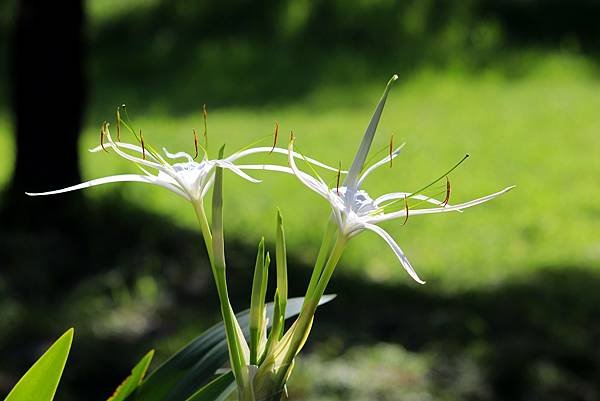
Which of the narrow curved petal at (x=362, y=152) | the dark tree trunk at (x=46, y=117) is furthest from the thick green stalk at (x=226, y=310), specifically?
the dark tree trunk at (x=46, y=117)

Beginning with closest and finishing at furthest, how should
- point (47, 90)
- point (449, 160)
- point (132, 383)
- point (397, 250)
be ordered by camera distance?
1. point (397, 250)
2. point (132, 383)
3. point (47, 90)
4. point (449, 160)

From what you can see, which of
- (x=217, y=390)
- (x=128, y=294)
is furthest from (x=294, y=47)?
(x=217, y=390)

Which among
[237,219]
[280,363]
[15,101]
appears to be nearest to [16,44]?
[15,101]

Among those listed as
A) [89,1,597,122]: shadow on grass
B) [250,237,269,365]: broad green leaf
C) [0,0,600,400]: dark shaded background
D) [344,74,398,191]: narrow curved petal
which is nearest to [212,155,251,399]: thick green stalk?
[250,237,269,365]: broad green leaf

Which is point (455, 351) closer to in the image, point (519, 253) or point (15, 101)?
point (519, 253)

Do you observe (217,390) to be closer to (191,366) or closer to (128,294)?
(191,366)

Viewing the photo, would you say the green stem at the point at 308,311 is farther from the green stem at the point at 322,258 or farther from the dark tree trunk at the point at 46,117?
the dark tree trunk at the point at 46,117

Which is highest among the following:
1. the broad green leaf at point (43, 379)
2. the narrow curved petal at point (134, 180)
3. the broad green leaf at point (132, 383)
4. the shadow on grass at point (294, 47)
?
the shadow on grass at point (294, 47)
